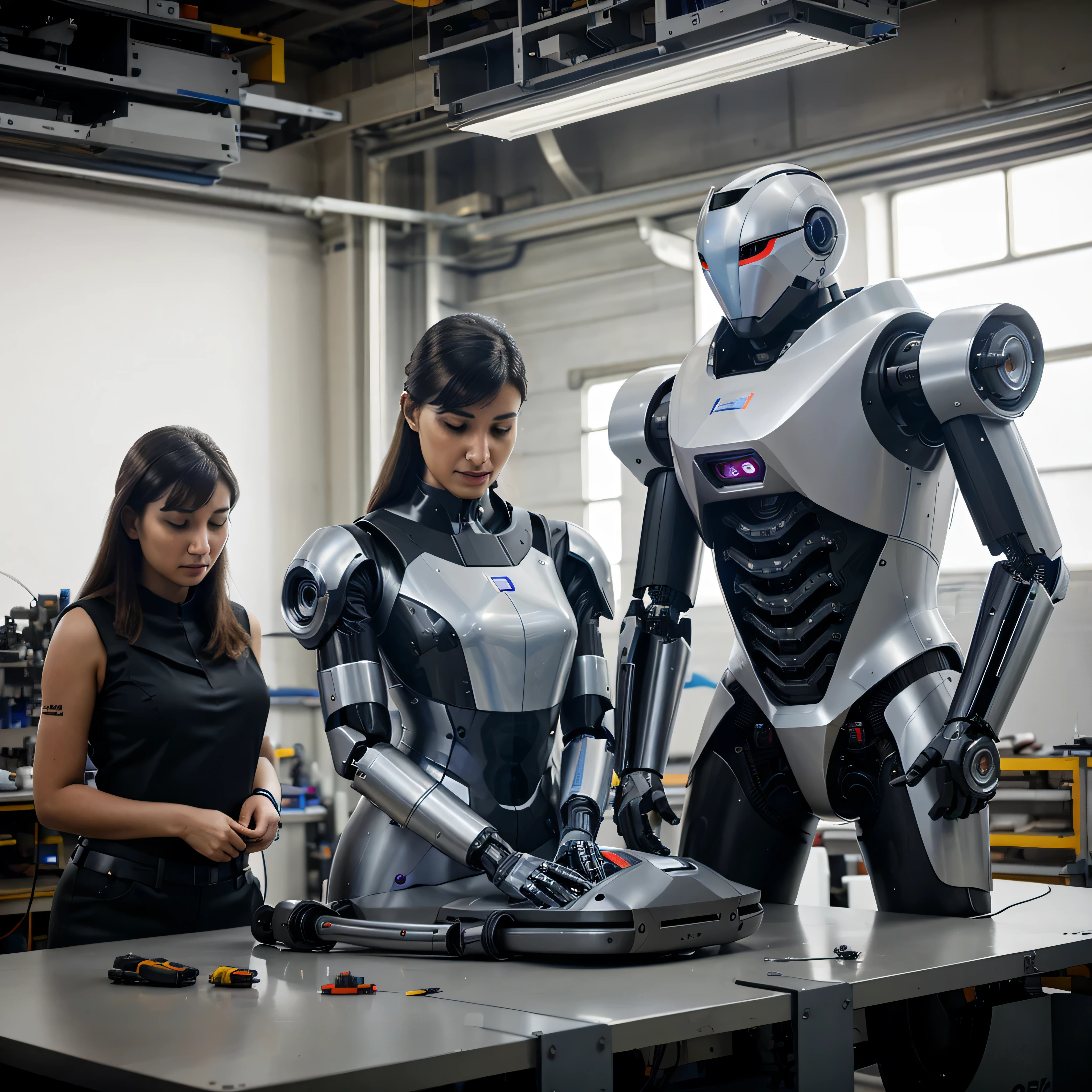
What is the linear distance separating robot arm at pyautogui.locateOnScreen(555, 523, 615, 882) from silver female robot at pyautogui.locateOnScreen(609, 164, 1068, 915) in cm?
9

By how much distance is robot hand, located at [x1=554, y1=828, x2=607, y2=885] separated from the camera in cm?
219

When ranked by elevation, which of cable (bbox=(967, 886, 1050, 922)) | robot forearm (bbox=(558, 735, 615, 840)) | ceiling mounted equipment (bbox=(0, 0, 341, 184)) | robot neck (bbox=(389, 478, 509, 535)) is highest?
ceiling mounted equipment (bbox=(0, 0, 341, 184))

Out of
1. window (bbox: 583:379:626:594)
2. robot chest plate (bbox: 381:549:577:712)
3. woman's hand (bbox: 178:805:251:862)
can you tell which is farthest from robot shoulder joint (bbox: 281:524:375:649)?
window (bbox: 583:379:626:594)

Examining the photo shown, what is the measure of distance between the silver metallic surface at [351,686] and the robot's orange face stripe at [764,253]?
99 centimetres

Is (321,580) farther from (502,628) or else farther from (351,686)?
(502,628)

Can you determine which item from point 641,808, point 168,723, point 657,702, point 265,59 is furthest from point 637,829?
point 265,59

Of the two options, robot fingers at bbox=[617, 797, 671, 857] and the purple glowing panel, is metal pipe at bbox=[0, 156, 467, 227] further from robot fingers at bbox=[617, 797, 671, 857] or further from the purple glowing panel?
robot fingers at bbox=[617, 797, 671, 857]

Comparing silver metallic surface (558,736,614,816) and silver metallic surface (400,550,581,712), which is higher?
silver metallic surface (400,550,581,712)

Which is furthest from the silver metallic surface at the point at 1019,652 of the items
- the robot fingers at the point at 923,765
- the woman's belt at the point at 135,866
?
the woman's belt at the point at 135,866

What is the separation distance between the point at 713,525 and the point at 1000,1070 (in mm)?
1049

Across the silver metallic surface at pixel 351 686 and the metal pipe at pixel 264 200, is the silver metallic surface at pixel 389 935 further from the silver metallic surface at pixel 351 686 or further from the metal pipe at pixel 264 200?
the metal pipe at pixel 264 200

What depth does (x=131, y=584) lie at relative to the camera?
8.61 ft

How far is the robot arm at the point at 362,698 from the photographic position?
228 centimetres

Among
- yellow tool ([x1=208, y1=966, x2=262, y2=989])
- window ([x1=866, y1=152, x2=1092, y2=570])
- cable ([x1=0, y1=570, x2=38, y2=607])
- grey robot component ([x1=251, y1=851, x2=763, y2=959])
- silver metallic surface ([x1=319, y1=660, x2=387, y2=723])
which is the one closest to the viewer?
yellow tool ([x1=208, y1=966, x2=262, y2=989])
